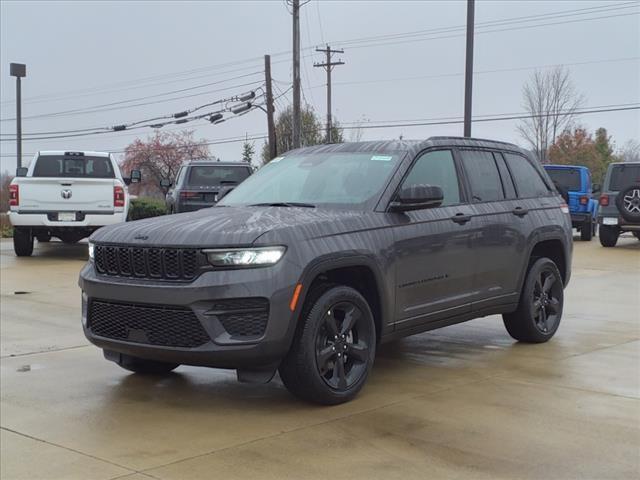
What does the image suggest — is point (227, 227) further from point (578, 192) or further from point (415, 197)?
point (578, 192)

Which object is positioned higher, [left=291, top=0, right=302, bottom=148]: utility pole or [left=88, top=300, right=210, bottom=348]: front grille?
[left=291, top=0, right=302, bottom=148]: utility pole

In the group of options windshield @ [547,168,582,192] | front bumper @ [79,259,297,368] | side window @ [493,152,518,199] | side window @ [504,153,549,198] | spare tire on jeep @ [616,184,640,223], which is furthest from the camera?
windshield @ [547,168,582,192]

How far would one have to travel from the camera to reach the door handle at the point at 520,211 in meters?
6.97

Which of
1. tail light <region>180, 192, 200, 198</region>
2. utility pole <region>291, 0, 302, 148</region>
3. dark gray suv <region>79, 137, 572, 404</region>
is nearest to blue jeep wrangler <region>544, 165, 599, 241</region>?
tail light <region>180, 192, 200, 198</region>

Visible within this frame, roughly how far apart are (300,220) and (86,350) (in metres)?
2.94

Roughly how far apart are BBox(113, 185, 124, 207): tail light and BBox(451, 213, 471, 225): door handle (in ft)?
33.3

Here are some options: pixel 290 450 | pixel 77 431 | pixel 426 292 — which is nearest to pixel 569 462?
pixel 290 450

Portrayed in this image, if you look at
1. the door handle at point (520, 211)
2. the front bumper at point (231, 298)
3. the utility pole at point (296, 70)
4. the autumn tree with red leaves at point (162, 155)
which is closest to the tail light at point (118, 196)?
the door handle at point (520, 211)

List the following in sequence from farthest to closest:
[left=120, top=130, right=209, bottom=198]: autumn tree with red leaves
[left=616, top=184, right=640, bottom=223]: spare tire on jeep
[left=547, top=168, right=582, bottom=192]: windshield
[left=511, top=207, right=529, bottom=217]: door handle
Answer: [left=120, top=130, right=209, bottom=198]: autumn tree with red leaves, [left=547, top=168, right=582, bottom=192]: windshield, [left=616, top=184, right=640, bottom=223]: spare tire on jeep, [left=511, top=207, right=529, bottom=217]: door handle

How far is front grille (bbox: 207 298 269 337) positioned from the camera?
4.75m

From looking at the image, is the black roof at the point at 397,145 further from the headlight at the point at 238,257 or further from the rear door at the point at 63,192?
the rear door at the point at 63,192

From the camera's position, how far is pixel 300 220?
17.0 ft

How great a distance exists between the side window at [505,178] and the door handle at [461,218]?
2.91 feet

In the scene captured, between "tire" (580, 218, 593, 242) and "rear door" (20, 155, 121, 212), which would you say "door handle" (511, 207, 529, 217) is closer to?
"rear door" (20, 155, 121, 212)
